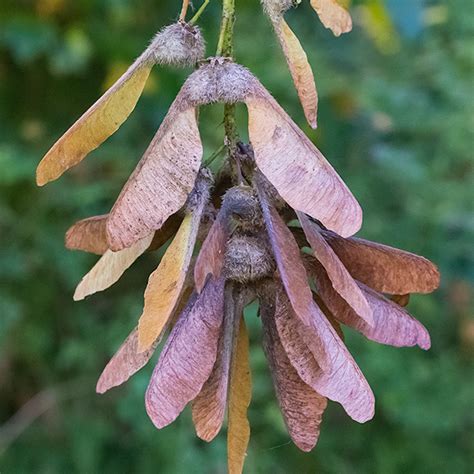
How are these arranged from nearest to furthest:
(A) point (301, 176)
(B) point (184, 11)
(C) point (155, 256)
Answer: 1. (A) point (301, 176)
2. (B) point (184, 11)
3. (C) point (155, 256)

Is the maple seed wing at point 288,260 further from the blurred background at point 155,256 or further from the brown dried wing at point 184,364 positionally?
the blurred background at point 155,256

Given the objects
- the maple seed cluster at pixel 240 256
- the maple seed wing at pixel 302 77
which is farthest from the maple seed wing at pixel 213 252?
the maple seed wing at pixel 302 77

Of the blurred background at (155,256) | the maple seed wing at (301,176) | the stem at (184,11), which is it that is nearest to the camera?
the maple seed wing at (301,176)

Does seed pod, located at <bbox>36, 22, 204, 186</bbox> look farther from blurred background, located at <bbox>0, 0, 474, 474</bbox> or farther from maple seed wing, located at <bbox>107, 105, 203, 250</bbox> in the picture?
blurred background, located at <bbox>0, 0, 474, 474</bbox>

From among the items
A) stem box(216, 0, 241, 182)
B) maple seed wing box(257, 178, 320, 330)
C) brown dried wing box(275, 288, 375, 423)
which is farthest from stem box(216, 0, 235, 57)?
brown dried wing box(275, 288, 375, 423)

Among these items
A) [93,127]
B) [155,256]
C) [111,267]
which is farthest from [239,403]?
[155,256]

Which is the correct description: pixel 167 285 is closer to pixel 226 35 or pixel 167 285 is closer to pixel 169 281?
pixel 169 281

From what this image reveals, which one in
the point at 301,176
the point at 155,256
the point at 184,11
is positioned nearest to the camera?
the point at 301,176
